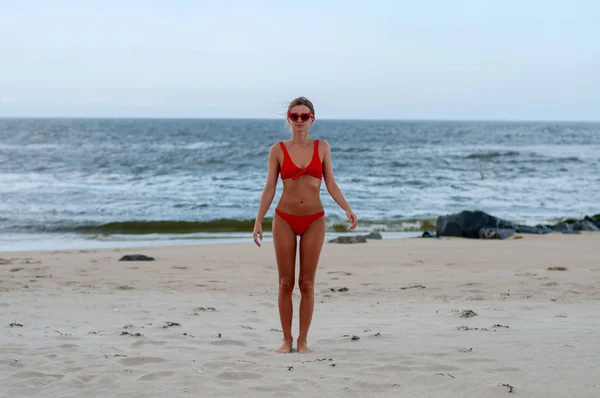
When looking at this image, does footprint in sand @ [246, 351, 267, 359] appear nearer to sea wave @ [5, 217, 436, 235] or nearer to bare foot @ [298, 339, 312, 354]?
bare foot @ [298, 339, 312, 354]

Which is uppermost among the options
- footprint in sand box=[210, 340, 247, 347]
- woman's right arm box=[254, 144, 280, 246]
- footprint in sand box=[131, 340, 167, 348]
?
woman's right arm box=[254, 144, 280, 246]

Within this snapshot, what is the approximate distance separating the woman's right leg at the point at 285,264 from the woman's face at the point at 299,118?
0.66 m

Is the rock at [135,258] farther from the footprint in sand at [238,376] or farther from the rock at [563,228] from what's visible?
the rock at [563,228]

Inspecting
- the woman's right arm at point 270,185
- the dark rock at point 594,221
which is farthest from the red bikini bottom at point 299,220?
the dark rock at point 594,221

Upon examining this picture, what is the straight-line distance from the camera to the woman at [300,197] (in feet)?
15.0

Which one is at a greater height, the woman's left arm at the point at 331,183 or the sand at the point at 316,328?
the woman's left arm at the point at 331,183

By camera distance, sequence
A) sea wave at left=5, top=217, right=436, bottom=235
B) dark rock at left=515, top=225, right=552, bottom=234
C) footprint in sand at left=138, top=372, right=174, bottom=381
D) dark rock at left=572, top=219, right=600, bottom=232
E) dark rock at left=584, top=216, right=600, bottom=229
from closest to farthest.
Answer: footprint in sand at left=138, top=372, right=174, bottom=381 → dark rock at left=515, top=225, right=552, bottom=234 → dark rock at left=572, top=219, right=600, bottom=232 → dark rock at left=584, top=216, right=600, bottom=229 → sea wave at left=5, top=217, right=436, bottom=235

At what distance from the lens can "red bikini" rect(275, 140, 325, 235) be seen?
4.58 metres

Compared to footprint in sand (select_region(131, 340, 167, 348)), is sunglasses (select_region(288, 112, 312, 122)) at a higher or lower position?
higher

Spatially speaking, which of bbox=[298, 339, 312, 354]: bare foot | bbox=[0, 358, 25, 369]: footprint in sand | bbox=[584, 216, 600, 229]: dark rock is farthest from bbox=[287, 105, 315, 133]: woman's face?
bbox=[584, 216, 600, 229]: dark rock

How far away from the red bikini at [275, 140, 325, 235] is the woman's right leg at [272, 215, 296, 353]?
5 cm

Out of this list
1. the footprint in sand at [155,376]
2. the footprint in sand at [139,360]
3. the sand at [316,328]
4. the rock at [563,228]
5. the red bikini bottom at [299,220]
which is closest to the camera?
the sand at [316,328]

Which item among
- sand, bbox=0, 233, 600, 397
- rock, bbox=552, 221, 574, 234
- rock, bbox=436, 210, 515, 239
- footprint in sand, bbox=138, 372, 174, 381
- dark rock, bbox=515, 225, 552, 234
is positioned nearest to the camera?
sand, bbox=0, 233, 600, 397

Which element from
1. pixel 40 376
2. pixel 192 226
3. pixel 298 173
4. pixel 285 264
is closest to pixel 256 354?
pixel 285 264
